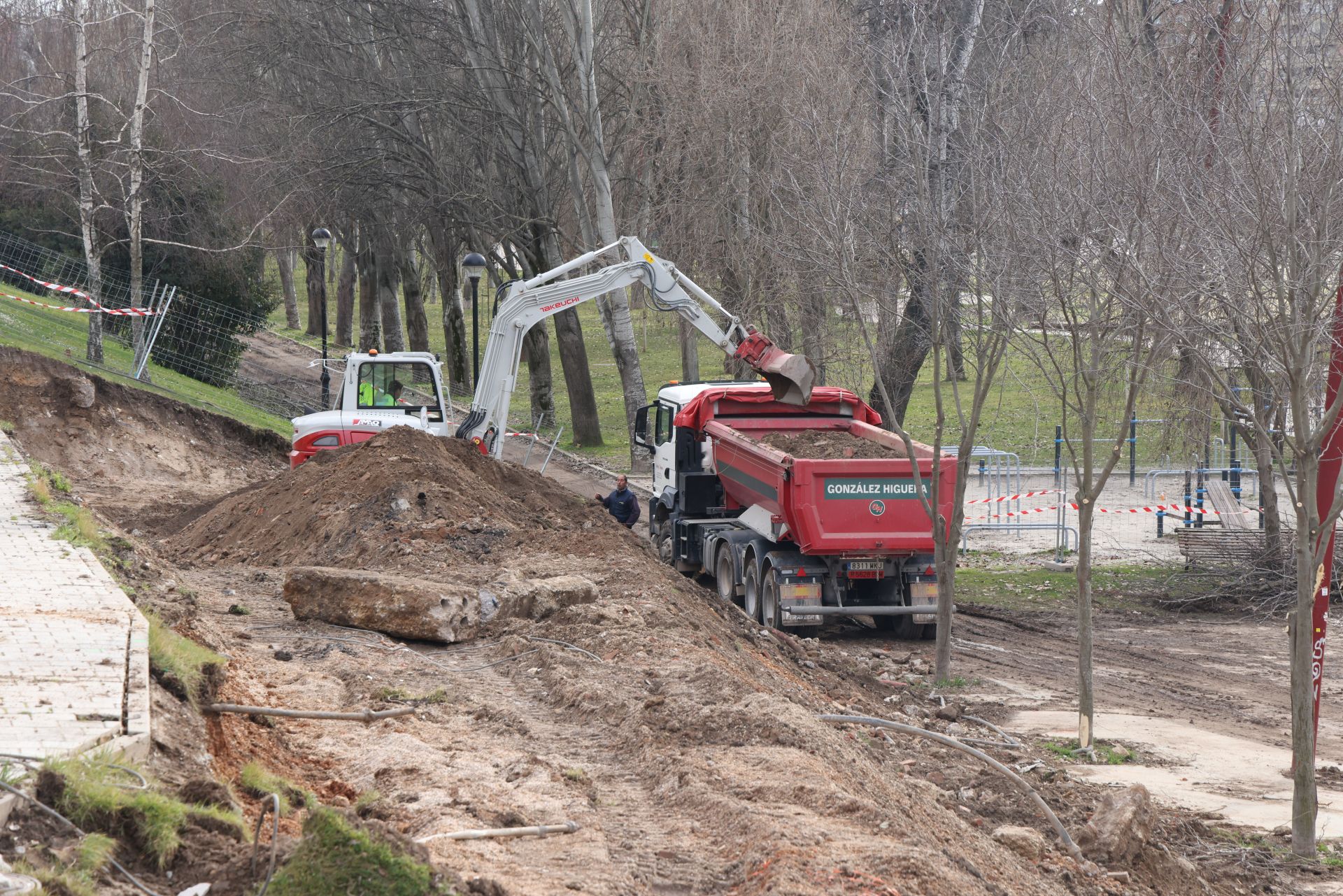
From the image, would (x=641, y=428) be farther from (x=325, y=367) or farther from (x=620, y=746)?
(x=620, y=746)

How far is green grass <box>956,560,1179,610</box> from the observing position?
18.1m

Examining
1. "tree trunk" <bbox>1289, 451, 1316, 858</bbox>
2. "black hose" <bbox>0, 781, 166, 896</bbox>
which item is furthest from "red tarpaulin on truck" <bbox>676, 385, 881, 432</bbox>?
"black hose" <bbox>0, 781, 166, 896</bbox>

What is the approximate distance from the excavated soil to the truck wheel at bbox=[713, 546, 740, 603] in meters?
1.50

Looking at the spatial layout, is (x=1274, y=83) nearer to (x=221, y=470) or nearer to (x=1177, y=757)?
(x=1177, y=757)

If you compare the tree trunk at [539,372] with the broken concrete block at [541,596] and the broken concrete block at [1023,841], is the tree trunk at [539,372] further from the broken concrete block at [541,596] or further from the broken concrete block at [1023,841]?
the broken concrete block at [1023,841]

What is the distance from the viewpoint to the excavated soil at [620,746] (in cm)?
582

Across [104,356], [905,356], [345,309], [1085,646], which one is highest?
[345,309]

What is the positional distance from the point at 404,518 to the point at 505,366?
439 cm

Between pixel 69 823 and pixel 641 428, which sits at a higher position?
pixel 641 428

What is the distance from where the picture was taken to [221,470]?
24172 mm

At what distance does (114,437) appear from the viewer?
76.1 ft

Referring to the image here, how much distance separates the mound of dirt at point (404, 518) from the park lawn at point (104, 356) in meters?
7.77

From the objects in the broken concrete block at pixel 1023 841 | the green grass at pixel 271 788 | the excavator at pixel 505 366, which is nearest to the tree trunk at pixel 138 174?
the excavator at pixel 505 366

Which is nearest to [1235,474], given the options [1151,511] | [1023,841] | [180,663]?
[1151,511]
